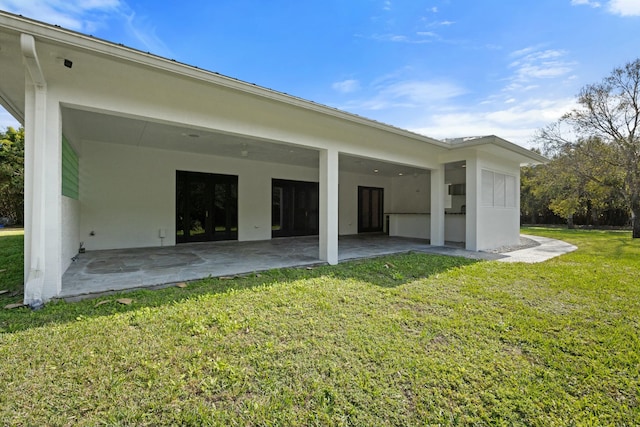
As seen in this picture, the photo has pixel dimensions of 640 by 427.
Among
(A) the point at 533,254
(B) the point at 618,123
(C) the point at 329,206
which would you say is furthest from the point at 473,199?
(B) the point at 618,123

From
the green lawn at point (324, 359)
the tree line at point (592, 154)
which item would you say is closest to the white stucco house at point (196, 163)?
the green lawn at point (324, 359)

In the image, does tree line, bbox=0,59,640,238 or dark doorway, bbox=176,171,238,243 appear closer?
dark doorway, bbox=176,171,238,243

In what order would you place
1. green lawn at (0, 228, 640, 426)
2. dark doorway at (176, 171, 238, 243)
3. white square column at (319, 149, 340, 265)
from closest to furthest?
green lawn at (0, 228, 640, 426) < white square column at (319, 149, 340, 265) < dark doorway at (176, 171, 238, 243)

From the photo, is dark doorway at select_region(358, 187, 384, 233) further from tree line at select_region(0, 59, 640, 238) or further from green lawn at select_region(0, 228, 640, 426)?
green lawn at select_region(0, 228, 640, 426)

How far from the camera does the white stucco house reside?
11.7 ft

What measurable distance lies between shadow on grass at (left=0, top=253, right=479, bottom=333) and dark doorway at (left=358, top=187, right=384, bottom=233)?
6112 mm

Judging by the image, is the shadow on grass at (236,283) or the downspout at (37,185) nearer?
the shadow on grass at (236,283)

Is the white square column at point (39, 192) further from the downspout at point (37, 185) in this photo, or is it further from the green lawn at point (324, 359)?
the green lawn at point (324, 359)

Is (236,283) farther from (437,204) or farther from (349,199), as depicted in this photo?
(349,199)

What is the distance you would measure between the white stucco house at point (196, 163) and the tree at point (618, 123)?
22.7 ft

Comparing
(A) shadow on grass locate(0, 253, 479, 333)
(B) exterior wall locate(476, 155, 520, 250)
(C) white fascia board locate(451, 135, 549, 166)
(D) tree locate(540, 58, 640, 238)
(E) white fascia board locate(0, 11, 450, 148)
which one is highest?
(D) tree locate(540, 58, 640, 238)

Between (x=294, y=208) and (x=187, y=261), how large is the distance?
→ 5.66 metres

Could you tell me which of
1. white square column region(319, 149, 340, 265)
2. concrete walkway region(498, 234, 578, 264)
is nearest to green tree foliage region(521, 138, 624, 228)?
concrete walkway region(498, 234, 578, 264)

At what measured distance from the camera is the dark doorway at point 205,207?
9000 millimetres
